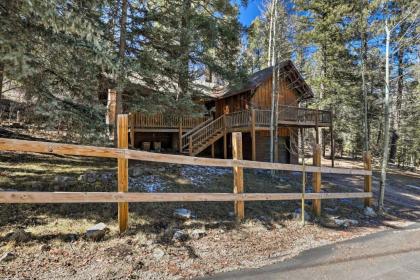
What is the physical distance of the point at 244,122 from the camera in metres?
15.8

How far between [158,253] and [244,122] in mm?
11874

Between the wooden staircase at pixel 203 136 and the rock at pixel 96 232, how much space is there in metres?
9.97

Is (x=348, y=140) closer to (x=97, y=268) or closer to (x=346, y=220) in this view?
(x=346, y=220)

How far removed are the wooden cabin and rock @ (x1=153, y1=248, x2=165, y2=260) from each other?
32.1 ft

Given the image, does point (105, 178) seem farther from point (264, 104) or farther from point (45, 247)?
point (264, 104)

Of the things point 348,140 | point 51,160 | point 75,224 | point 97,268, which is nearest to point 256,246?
point 97,268

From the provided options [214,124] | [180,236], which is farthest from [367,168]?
[214,124]

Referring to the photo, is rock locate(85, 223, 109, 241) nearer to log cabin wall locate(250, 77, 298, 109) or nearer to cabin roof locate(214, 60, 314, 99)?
cabin roof locate(214, 60, 314, 99)

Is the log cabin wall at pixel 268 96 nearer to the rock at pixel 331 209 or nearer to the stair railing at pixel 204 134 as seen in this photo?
the stair railing at pixel 204 134

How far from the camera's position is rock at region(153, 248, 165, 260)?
448 cm

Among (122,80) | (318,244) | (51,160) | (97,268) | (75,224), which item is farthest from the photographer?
(51,160)

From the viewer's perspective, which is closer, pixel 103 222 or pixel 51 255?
pixel 51 255

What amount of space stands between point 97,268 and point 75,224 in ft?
5.04

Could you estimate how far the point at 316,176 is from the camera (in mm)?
7980
